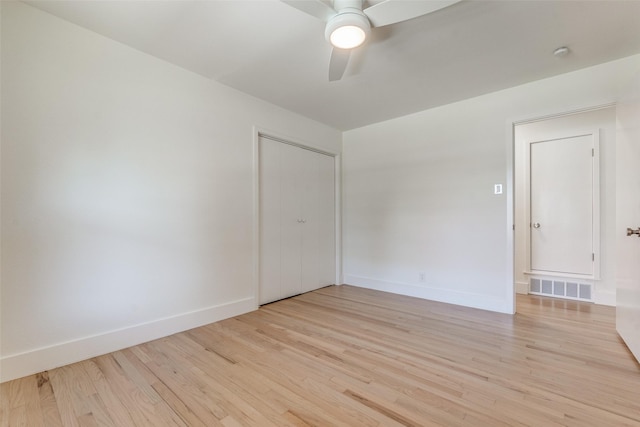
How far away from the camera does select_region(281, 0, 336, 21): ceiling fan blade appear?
1461 mm

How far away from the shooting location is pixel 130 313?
2203 millimetres

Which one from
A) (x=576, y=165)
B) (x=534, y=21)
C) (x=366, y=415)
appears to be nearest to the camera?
(x=366, y=415)

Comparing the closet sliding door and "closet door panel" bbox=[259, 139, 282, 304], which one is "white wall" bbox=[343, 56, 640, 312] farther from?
"closet door panel" bbox=[259, 139, 282, 304]

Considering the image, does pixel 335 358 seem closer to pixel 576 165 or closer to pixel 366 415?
pixel 366 415

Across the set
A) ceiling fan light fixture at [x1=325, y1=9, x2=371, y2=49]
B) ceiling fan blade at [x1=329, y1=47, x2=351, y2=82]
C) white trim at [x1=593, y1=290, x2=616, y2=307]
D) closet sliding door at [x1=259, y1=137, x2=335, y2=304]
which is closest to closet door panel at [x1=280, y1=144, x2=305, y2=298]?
closet sliding door at [x1=259, y1=137, x2=335, y2=304]

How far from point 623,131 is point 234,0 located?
3.03 m

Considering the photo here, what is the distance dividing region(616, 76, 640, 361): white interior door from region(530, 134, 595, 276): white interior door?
1.36 meters

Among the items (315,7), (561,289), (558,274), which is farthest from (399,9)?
(561,289)

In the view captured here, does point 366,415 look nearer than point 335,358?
Yes

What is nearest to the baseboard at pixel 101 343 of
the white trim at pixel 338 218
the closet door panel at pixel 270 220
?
the closet door panel at pixel 270 220

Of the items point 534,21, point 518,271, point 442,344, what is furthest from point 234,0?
point 518,271

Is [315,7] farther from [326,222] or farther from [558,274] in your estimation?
[558,274]

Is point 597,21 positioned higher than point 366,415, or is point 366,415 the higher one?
point 597,21

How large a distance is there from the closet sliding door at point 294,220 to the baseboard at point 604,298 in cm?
325
